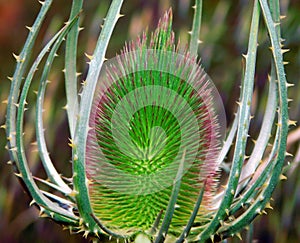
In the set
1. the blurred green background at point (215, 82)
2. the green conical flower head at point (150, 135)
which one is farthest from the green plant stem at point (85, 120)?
the blurred green background at point (215, 82)

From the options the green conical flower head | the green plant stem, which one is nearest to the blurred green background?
the green conical flower head

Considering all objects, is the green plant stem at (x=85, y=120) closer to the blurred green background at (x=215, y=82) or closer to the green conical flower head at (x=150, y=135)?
the green conical flower head at (x=150, y=135)

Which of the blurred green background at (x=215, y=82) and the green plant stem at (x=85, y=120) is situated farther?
the blurred green background at (x=215, y=82)

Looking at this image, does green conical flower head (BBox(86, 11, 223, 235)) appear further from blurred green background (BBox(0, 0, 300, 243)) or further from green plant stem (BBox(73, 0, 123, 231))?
blurred green background (BBox(0, 0, 300, 243))

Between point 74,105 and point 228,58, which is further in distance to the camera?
point 228,58

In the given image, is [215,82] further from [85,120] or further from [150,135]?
[85,120]

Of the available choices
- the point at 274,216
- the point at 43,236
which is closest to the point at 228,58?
the point at 274,216

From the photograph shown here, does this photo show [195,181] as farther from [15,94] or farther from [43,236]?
[43,236]

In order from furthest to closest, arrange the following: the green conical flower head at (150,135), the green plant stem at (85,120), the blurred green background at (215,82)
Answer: the blurred green background at (215,82)
the green conical flower head at (150,135)
the green plant stem at (85,120)
